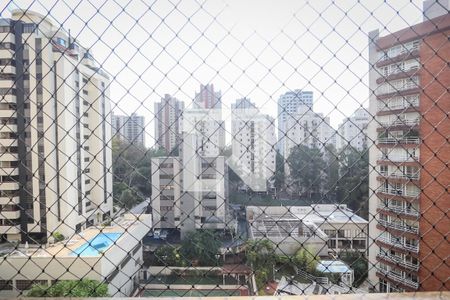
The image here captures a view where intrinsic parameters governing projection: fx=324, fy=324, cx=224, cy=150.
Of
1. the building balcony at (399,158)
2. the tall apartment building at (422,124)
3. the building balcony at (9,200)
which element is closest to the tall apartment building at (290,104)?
the tall apartment building at (422,124)

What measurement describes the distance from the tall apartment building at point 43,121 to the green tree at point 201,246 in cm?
281

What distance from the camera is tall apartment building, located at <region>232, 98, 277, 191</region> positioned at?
150 cm

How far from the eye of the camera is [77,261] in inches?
234

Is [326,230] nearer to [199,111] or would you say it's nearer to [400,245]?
[400,245]

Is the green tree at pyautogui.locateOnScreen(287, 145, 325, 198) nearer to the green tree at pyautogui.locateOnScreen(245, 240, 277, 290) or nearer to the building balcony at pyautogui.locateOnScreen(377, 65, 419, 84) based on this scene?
the building balcony at pyautogui.locateOnScreen(377, 65, 419, 84)

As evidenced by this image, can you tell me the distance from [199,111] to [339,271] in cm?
683

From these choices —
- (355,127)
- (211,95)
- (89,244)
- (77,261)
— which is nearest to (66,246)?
(89,244)

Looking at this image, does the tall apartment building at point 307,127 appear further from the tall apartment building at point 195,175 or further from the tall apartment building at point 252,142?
the tall apartment building at point 195,175

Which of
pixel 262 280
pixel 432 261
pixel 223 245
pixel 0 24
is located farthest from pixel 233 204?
pixel 0 24

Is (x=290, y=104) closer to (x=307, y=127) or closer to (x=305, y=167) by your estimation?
(x=305, y=167)

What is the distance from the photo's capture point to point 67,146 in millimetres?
7914

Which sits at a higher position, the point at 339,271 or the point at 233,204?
the point at 233,204

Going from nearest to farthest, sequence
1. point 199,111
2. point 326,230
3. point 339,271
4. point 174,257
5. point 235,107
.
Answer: point 235,107 → point 199,111 → point 339,271 → point 174,257 → point 326,230

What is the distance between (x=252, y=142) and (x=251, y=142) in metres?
0.01
